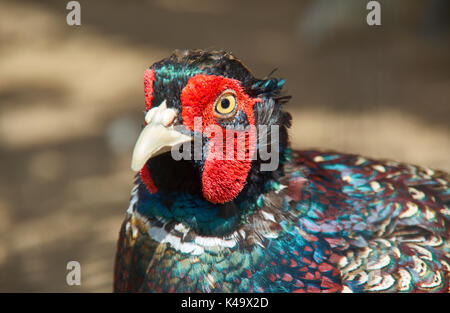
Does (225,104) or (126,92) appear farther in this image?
(126,92)

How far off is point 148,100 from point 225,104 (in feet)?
0.79

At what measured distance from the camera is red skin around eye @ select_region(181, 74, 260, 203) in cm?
157

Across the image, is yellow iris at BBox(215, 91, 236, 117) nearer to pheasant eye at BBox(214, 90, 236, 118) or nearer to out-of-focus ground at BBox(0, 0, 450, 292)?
pheasant eye at BBox(214, 90, 236, 118)

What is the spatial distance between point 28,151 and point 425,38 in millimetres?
3092

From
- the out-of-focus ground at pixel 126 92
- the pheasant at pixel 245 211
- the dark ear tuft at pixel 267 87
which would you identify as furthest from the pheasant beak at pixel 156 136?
the out-of-focus ground at pixel 126 92

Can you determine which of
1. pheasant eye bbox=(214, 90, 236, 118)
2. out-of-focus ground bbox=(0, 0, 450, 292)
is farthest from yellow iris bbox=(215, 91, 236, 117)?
out-of-focus ground bbox=(0, 0, 450, 292)

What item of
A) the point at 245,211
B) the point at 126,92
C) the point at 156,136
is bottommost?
the point at 245,211

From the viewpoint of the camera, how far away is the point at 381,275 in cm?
179

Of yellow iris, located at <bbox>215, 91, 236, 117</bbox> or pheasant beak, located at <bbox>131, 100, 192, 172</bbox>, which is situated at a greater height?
yellow iris, located at <bbox>215, 91, 236, 117</bbox>

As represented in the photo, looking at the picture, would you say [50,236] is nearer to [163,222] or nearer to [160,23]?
[163,222]

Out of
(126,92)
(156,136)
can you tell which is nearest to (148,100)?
(156,136)

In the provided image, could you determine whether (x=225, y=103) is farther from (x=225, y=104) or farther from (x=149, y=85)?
(x=149, y=85)

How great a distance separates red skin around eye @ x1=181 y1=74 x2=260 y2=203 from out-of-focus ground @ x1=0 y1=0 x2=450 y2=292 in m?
1.62

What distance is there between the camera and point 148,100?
1.66m
